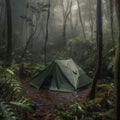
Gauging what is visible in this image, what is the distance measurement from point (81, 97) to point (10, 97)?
434cm

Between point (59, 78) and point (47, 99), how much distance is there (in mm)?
2075

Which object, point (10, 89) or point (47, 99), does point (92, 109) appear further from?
point (10, 89)

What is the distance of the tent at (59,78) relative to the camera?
1143 centimetres

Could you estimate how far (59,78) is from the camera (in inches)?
460

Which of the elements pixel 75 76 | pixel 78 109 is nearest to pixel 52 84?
pixel 75 76

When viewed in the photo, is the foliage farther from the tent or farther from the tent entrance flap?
the tent entrance flap

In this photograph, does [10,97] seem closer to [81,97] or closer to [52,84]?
[81,97]

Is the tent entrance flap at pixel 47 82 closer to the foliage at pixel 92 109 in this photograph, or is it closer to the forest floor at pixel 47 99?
the forest floor at pixel 47 99

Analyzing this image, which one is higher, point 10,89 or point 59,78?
point 10,89

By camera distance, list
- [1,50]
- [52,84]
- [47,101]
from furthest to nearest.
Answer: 1. [1,50]
2. [52,84]
3. [47,101]

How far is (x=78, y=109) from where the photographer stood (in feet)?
24.5

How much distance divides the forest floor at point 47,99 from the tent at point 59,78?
1.23 ft

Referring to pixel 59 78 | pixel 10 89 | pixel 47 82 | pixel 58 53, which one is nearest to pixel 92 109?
pixel 10 89

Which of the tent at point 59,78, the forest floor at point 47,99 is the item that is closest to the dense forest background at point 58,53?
the forest floor at point 47,99
